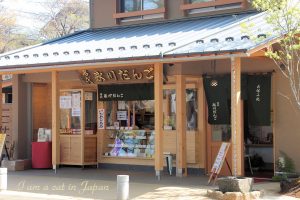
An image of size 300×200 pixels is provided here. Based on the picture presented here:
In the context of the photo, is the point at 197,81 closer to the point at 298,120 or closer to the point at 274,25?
the point at 298,120

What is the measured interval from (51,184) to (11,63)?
3.94 m

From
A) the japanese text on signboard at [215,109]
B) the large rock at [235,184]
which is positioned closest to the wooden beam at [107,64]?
the japanese text on signboard at [215,109]

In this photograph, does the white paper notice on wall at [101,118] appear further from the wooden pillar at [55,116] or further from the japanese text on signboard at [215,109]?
the japanese text on signboard at [215,109]

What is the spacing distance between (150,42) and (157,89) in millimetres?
1651

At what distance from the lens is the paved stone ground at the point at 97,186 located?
12922 mm

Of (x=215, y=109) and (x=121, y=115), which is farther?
(x=121, y=115)

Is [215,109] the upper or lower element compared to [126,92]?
lower

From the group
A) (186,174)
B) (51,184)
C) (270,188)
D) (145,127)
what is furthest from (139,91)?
(270,188)

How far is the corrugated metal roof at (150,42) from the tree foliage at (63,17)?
90.9 ft

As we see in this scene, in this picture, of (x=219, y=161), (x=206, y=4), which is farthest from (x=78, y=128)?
(x=219, y=161)

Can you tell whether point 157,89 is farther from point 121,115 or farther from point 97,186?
point 121,115

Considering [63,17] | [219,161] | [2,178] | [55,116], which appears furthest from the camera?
[63,17]

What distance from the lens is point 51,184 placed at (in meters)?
14.9

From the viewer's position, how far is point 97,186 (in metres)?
14.4
